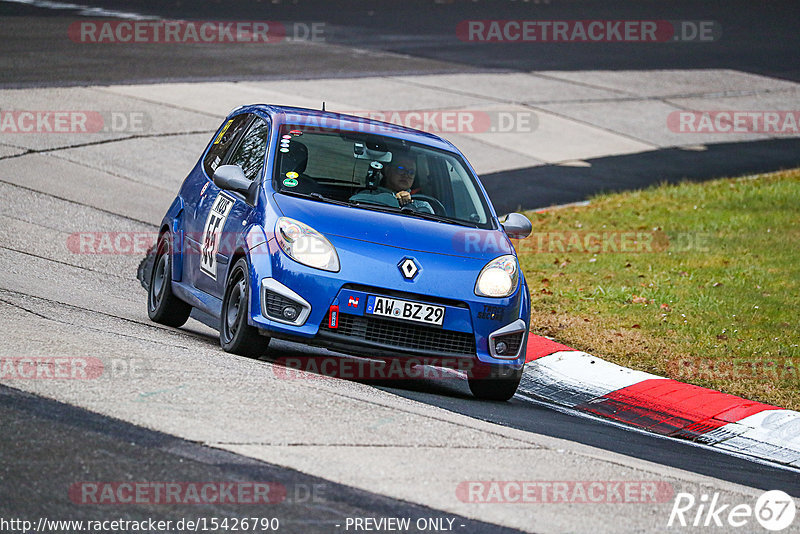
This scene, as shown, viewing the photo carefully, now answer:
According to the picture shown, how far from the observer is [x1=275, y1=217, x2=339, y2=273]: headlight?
7516 mm

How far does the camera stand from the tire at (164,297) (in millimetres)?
9336

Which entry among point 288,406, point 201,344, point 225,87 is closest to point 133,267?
point 201,344

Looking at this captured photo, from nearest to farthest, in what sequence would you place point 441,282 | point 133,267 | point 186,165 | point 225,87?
point 441,282 → point 133,267 → point 186,165 → point 225,87

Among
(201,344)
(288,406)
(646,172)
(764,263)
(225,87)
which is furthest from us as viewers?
(225,87)

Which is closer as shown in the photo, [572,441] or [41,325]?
[572,441]

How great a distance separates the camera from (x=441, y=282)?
7.59 meters

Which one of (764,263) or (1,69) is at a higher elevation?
(1,69)

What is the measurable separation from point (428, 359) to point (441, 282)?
49cm

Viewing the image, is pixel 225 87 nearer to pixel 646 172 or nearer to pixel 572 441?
pixel 646 172
